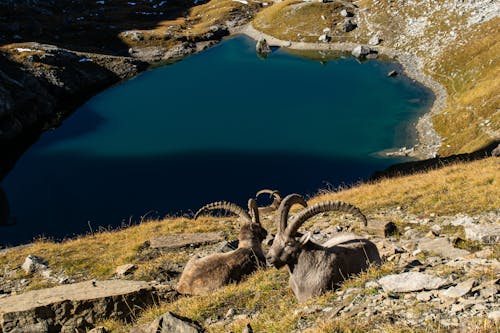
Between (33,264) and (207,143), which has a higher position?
(207,143)

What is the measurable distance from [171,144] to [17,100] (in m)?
29.3

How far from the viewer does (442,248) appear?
13484 mm

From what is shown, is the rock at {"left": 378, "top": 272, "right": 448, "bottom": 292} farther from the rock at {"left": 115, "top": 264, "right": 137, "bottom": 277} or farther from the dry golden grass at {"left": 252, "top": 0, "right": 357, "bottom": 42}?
the dry golden grass at {"left": 252, "top": 0, "right": 357, "bottom": 42}

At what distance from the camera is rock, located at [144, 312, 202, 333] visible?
10836mm

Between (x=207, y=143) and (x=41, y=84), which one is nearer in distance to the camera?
(x=207, y=143)

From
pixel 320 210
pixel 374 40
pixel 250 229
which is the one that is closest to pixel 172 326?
pixel 320 210

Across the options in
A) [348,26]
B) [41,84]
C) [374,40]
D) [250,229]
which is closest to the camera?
[250,229]

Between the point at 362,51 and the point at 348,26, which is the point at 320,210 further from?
the point at 348,26

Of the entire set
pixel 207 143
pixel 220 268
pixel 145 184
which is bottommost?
pixel 145 184

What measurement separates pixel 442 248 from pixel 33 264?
19201 millimetres

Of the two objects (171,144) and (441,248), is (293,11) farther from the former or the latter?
(441,248)

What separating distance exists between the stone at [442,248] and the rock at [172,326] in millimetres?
7357

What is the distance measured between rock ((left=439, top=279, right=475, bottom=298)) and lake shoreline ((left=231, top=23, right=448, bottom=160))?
150 ft

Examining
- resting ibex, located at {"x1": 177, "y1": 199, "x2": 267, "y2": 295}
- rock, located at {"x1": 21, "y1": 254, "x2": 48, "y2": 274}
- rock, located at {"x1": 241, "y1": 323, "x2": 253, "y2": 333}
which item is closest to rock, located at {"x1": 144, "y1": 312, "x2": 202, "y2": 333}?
rock, located at {"x1": 241, "y1": 323, "x2": 253, "y2": 333}
